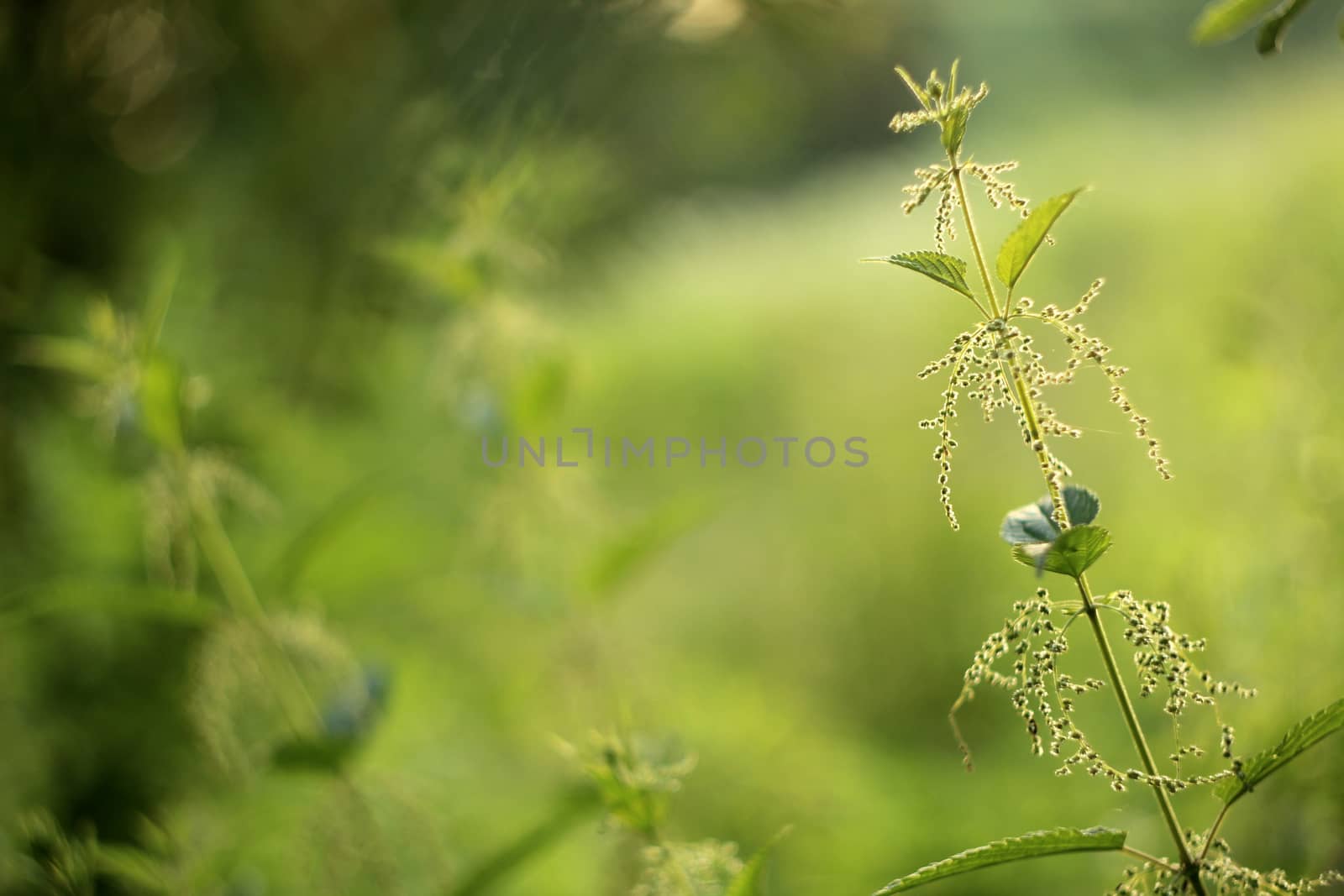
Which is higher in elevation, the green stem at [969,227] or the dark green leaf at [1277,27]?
the dark green leaf at [1277,27]

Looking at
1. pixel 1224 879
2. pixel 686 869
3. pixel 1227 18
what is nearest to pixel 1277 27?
pixel 1227 18

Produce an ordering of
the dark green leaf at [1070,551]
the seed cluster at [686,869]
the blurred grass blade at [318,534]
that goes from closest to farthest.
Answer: the dark green leaf at [1070,551] < the seed cluster at [686,869] < the blurred grass blade at [318,534]

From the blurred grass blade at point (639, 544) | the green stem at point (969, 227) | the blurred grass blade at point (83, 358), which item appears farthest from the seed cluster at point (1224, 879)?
the blurred grass blade at point (83, 358)

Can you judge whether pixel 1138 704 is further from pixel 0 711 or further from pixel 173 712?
pixel 0 711

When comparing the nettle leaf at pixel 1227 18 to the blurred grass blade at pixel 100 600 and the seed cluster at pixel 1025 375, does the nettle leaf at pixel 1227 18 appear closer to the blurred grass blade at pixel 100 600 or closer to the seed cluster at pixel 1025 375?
the seed cluster at pixel 1025 375

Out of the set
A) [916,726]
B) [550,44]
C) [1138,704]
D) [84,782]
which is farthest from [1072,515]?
Result: [916,726]
